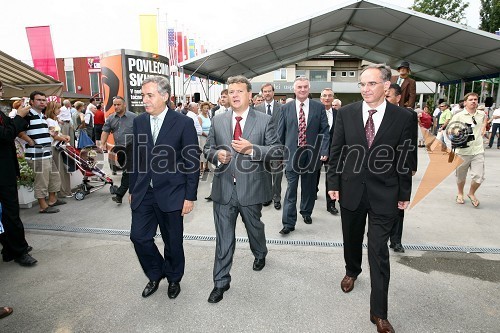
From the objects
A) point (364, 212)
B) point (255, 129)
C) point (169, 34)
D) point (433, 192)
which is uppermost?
point (169, 34)

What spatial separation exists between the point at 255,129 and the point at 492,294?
2.80 m

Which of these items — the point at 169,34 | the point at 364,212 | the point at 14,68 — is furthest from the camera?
the point at 169,34

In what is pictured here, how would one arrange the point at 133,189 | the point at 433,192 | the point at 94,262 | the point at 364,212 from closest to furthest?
the point at 364,212, the point at 133,189, the point at 94,262, the point at 433,192

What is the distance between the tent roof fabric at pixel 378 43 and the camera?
12808 mm

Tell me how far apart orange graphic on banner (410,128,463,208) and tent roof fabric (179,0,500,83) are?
416 cm

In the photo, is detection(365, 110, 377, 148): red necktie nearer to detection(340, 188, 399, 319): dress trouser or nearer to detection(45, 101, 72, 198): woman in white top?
detection(340, 188, 399, 319): dress trouser

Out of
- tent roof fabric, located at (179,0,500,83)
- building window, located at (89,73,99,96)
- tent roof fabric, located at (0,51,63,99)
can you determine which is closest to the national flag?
tent roof fabric, located at (179,0,500,83)

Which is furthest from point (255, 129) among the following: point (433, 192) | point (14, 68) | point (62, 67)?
point (62, 67)

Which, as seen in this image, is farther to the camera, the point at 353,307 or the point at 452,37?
the point at 452,37

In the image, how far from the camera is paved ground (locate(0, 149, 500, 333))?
2.68 meters

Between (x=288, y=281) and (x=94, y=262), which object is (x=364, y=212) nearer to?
(x=288, y=281)

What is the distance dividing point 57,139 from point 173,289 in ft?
15.3

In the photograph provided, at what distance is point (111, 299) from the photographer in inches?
120

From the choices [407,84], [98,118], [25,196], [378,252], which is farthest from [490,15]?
[25,196]
